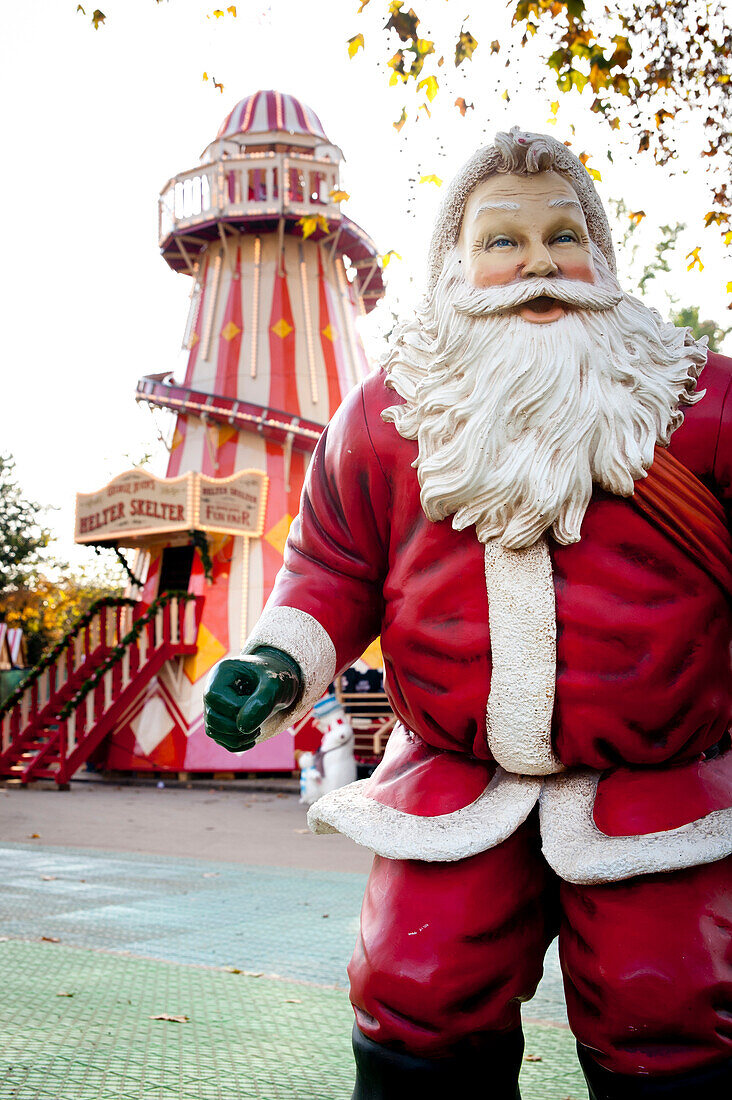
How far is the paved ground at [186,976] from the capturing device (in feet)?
8.32

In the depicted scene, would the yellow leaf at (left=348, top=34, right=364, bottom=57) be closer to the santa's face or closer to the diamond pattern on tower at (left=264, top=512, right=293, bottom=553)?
the santa's face

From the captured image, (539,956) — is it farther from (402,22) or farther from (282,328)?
(282,328)

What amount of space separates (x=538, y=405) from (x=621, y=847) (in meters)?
0.73

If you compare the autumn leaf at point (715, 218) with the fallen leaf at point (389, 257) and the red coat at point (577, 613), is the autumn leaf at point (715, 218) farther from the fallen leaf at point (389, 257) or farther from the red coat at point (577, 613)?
the red coat at point (577, 613)

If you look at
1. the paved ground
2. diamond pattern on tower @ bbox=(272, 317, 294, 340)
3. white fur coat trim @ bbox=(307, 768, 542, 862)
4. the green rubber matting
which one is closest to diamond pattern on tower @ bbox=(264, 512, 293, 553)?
diamond pattern on tower @ bbox=(272, 317, 294, 340)

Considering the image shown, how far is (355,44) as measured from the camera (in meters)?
4.74

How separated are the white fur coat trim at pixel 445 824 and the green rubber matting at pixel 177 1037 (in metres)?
1.15

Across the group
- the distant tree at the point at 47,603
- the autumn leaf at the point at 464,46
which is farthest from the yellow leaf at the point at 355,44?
the distant tree at the point at 47,603

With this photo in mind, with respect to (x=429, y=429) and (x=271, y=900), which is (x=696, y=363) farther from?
(x=271, y=900)

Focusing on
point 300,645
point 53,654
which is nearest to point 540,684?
point 300,645

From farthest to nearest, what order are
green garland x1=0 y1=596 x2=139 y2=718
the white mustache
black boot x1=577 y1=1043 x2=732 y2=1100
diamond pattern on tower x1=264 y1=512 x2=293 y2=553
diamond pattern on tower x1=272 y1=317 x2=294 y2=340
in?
diamond pattern on tower x1=272 y1=317 x2=294 y2=340
green garland x1=0 y1=596 x2=139 y2=718
diamond pattern on tower x1=264 y1=512 x2=293 y2=553
the white mustache
black boot x1=577 y1=1043 x2=732 y2=1100

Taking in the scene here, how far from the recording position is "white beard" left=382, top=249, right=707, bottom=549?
164 cm

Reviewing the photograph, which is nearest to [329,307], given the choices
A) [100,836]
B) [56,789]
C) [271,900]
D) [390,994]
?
[56,789]

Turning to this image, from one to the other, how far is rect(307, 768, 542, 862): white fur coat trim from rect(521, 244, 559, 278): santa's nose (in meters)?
0.88
